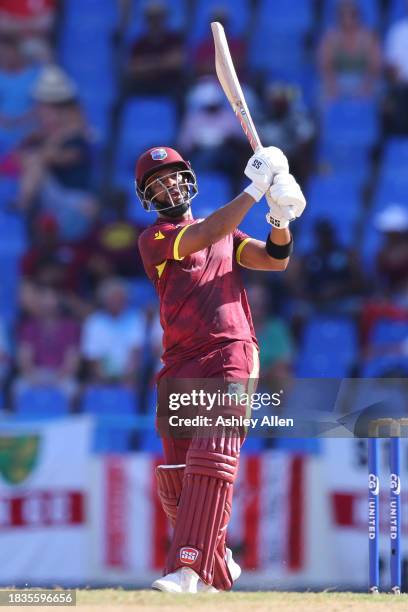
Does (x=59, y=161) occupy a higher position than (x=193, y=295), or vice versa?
(x=59, y=161)

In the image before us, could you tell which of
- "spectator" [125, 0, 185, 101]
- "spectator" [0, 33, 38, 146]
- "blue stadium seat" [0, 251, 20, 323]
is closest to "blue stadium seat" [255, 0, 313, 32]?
"spectator" [125, 0, 185, 101]

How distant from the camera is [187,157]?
39.7 ft

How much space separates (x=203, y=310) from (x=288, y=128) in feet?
19.7

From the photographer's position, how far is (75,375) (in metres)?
11.0

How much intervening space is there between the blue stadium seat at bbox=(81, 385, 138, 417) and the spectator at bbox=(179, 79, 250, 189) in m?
2.24

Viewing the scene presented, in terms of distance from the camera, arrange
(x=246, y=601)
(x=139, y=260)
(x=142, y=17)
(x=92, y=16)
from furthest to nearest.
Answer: (x=92, y=16), (x=142, y=17), (x=139, y=260), (x=246, y=601)

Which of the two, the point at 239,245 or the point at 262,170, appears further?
the point at 239,245

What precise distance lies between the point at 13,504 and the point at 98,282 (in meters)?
2.97

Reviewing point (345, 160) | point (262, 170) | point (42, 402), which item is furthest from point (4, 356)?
point (262, 170)

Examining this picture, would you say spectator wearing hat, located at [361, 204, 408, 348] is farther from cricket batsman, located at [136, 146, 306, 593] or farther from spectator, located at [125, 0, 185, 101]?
cricket batsman, located at [136, 146, 306, 593]

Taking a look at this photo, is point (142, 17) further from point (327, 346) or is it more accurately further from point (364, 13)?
point (327, 346)

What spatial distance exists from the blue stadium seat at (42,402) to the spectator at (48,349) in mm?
51

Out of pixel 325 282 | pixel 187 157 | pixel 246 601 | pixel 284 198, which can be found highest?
pixel 187 157

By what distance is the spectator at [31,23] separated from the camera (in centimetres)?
1333
